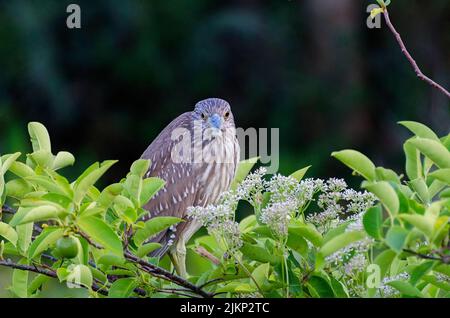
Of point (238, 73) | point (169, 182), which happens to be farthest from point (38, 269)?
point (238, 73)

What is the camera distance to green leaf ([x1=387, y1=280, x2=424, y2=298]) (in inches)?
76.7

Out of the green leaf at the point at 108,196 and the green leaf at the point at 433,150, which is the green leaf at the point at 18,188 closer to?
the green leaf at the point at 108,196

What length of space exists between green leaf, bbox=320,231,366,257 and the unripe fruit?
571mm

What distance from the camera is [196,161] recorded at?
3.90m

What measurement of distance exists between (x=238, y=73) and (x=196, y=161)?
6.13 meters

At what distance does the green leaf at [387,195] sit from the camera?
5.92 feet

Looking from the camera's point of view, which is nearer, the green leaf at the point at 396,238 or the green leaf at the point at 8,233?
the green leaf at the point at 396,238

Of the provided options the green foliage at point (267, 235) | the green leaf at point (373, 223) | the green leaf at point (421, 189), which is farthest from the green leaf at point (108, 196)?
the green leaf at point (421, 189)

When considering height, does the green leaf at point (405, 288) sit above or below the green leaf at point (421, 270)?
below

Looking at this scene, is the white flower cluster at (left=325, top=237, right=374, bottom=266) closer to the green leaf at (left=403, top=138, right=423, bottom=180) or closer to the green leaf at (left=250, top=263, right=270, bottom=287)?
the green leaf at (left=250, top=263, right=270, bottom=287)

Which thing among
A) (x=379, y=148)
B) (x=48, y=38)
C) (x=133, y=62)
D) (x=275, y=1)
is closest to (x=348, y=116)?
(x=379, y=148)

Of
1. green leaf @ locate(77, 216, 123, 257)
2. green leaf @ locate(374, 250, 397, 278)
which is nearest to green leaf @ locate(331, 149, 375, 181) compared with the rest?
green leaf @ locate(374, 250, 397, 278)

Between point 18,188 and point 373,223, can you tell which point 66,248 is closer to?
point 18,188

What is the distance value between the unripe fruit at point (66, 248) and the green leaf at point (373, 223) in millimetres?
665
